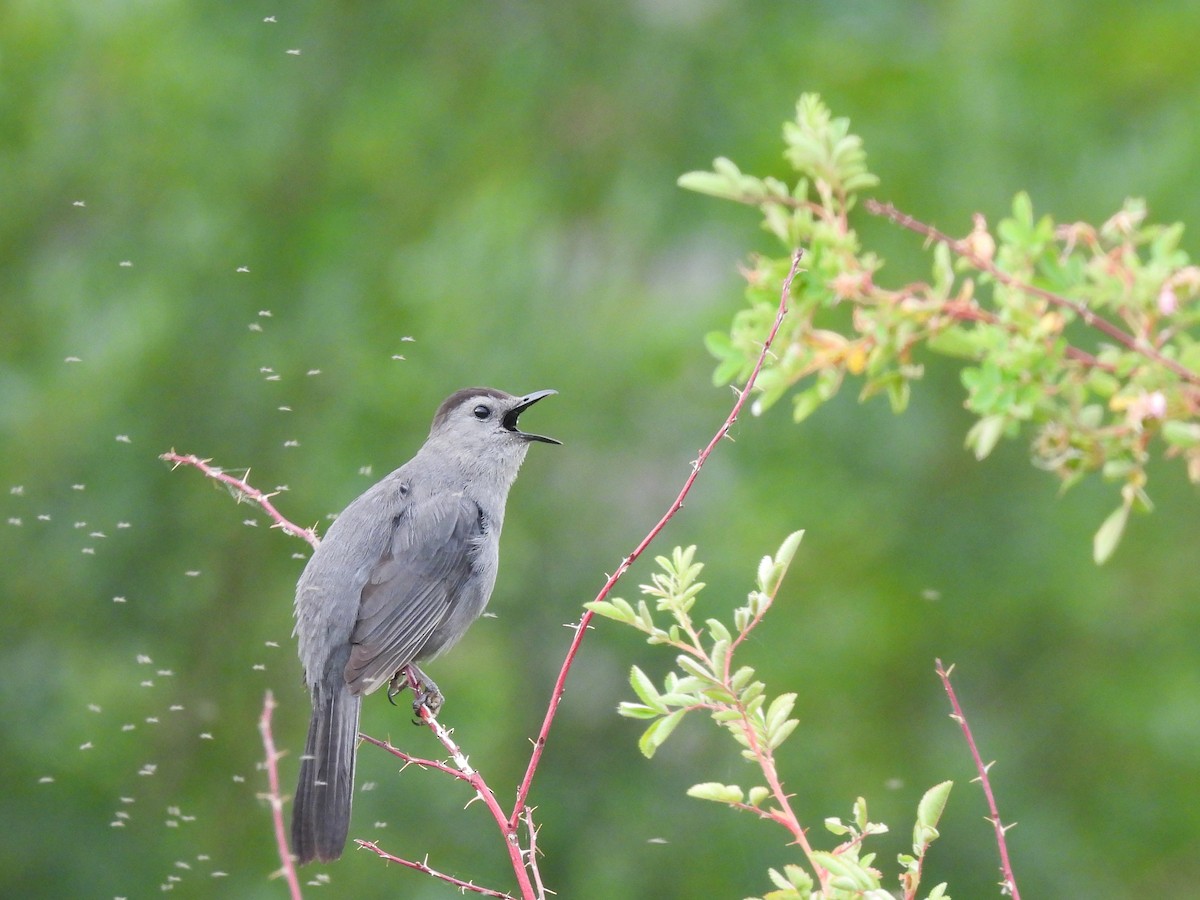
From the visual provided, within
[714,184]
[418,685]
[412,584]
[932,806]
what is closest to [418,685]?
[418,685]

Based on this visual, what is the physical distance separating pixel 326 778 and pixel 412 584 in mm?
894

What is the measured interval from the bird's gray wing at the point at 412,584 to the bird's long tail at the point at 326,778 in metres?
0.10

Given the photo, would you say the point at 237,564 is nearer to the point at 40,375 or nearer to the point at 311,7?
the point at 40,375

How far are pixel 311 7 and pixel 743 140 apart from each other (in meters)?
3.27

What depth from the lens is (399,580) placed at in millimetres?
4941

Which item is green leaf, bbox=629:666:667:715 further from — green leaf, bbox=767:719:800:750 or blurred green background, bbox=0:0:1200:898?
blurred green background, bbox=0:0:1200:898

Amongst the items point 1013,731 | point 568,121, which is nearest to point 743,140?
point 568,121

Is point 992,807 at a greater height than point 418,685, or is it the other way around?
point 992,807

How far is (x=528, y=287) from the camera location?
966 centimetres

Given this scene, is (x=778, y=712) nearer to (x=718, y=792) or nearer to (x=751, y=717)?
(x=751, y=717)

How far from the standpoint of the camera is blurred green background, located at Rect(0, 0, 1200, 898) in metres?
8.48

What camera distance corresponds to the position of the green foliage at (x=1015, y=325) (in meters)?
2.91

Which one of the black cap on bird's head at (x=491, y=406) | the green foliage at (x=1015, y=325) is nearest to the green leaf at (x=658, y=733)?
the green foliage at (x=1015, y=325)

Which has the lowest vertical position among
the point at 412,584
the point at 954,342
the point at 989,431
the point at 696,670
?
the point at 412,584
